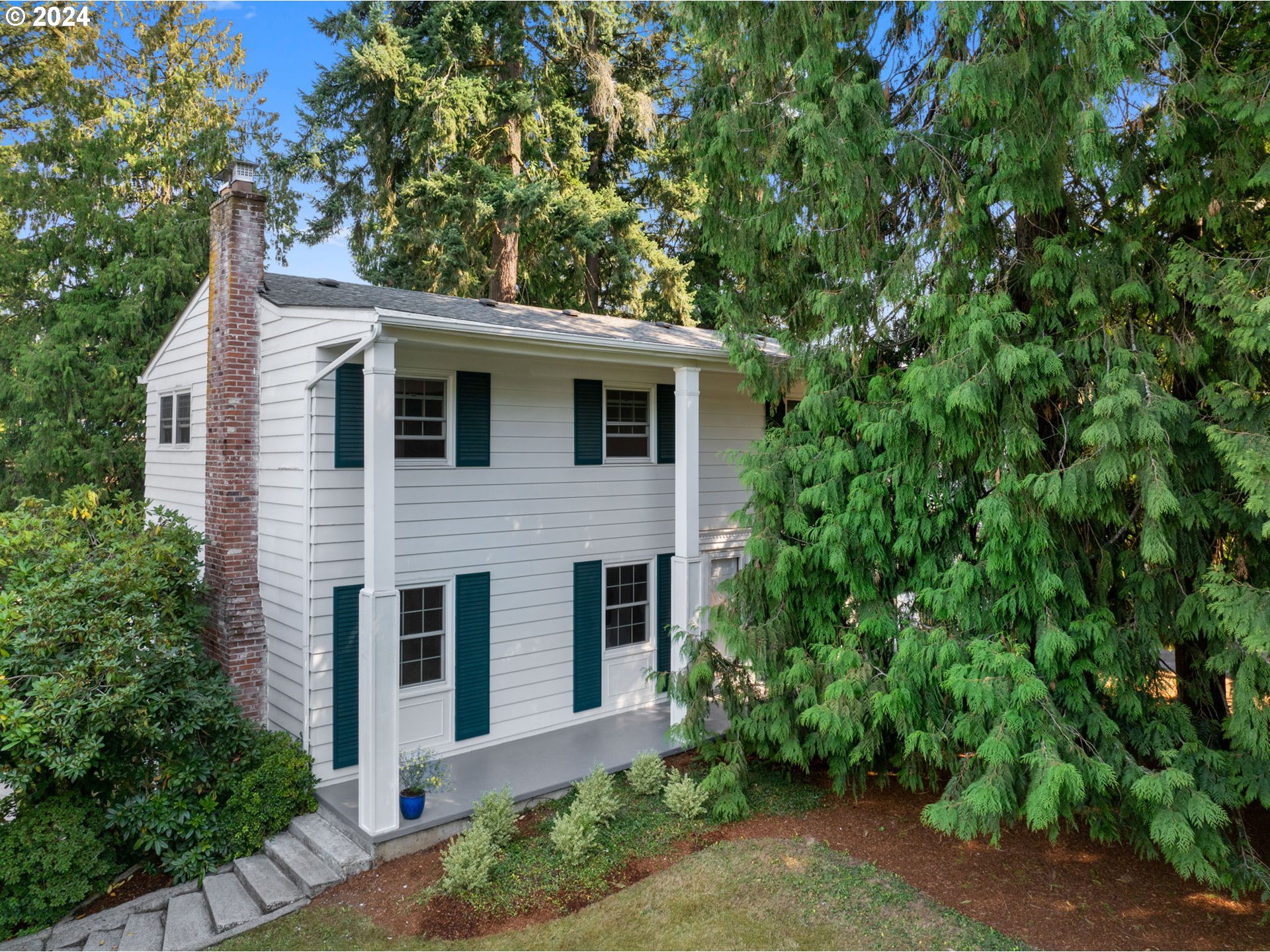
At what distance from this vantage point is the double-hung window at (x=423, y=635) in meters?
7.61

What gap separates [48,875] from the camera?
5.74 m

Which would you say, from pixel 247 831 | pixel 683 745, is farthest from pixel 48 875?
pixel 683 745

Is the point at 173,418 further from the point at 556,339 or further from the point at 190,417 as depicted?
the point at 556,339

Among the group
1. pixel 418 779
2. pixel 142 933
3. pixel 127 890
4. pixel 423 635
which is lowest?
pixel 127 890

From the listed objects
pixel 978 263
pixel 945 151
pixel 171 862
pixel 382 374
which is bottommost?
pixel 171 862

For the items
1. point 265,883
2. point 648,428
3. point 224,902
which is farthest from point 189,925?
point 648,428

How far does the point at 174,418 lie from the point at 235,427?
A: 2900 millimetres

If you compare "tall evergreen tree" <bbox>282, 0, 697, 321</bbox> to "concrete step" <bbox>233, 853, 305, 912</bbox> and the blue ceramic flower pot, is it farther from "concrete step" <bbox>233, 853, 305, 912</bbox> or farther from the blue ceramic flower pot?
"concrete step" <bbox>233, 853, 305, 912</bbox>

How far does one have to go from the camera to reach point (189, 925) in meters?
5.45

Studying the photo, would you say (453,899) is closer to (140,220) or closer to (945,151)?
(945,151)

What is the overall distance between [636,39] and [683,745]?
54.8 feet

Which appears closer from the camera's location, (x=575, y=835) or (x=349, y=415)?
(x=575, y=835)

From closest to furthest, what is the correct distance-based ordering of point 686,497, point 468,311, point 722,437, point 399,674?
point 399,674 → point 686,497 → point 468,311 → point 722,437

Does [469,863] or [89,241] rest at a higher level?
[89,241]
